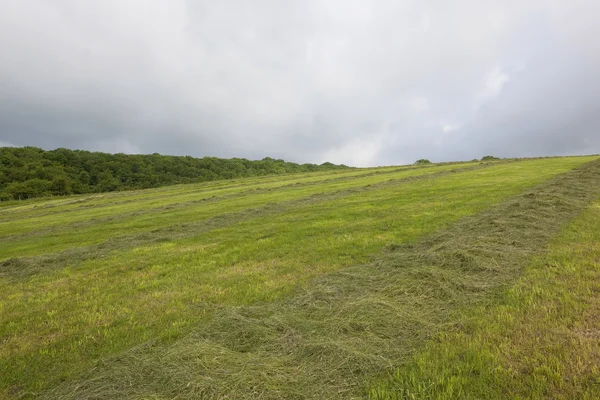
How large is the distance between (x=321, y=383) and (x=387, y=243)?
8.59 meters

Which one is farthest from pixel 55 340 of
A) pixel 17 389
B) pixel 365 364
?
pixel 365 364

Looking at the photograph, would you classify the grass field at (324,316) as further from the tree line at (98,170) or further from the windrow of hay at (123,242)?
the tree line at (98,170)

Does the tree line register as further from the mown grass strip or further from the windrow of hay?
the mown grass strip

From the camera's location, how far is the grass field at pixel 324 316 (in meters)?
4.59

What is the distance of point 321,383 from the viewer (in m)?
4.56

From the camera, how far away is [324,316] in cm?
670

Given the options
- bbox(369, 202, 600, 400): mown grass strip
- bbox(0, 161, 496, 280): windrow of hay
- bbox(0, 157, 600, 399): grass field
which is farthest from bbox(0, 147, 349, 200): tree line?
bbox(369, 202, 600, 400): mown grass strip

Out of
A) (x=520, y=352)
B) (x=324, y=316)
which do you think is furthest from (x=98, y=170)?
(x=520, y=352)

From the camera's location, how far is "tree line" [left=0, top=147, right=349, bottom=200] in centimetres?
9750

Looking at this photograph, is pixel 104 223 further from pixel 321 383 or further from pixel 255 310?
pixel 321 383

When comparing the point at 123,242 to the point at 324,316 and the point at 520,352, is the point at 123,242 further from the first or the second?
the point at 520,352

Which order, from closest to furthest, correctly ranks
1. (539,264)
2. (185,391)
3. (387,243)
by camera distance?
(185,391), (539,264), (387,243)

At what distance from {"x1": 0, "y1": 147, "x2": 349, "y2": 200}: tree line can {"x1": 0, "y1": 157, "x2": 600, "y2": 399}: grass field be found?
351ft

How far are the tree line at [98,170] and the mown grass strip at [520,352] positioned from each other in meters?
115
